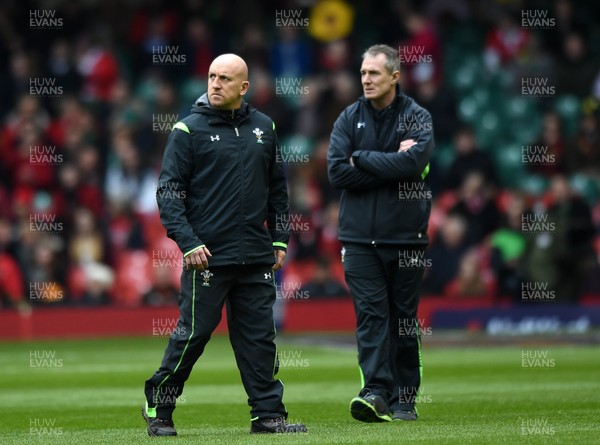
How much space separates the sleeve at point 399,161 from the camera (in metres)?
10.5

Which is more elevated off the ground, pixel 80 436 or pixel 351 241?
pixel 351 241

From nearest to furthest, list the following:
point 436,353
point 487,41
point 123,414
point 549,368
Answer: point 123,414
point 549,368
point 436,353
point 487,41

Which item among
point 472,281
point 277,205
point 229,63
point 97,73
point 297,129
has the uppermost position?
point 97,73

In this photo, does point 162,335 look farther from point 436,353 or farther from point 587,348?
point 587,348

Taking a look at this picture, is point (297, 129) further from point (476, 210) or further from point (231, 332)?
point (231, 332)

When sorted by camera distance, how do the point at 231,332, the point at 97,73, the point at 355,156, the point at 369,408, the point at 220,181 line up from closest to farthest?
the point at 220,181, the point at 231,332, the point at 369,408, the point at 355,156, the point at 97,73

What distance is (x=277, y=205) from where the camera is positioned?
1006 cm

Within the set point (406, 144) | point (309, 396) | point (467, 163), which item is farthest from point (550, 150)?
point (406, 144)

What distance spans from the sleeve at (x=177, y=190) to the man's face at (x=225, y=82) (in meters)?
0.29

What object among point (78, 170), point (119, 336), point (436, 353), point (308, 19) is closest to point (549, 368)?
point (436, 353)

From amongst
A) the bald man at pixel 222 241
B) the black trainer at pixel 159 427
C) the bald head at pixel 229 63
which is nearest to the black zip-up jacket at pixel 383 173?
the bald man at pixel 222 241

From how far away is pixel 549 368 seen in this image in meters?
15.5

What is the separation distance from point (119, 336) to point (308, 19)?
7.49 metres

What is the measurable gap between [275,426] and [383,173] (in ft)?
6.70
